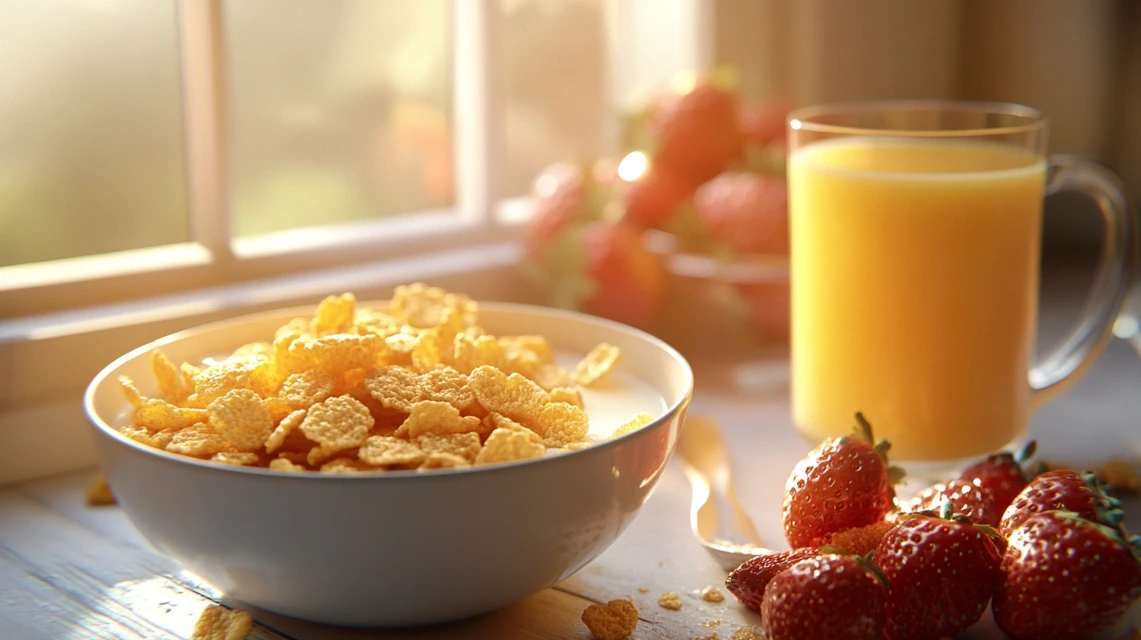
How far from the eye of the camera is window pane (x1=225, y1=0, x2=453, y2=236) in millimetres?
1222

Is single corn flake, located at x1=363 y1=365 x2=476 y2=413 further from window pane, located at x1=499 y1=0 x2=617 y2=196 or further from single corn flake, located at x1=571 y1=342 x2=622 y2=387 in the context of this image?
window pane, located at x1=499 y1=0 x2=617 y2=196

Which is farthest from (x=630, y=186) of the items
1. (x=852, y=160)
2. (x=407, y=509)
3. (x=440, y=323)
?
(x=407, y=509)

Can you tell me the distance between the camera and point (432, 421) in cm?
67

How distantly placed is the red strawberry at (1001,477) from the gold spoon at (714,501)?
15 cm

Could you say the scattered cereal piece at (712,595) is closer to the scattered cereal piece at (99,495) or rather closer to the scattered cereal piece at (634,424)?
the scattered cereal piece at (634,424)

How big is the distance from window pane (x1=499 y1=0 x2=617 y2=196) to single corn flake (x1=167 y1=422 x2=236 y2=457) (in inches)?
29.7

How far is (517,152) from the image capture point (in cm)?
145

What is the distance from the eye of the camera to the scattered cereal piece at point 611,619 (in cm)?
70

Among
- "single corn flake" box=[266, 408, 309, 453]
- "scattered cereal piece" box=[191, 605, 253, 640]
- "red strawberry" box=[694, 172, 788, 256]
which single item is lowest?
"scattered cereal piece" box=[191, 605, 253, 640]

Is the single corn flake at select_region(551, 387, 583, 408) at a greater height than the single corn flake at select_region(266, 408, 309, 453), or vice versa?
the single corn flake at select_region(266, 408, 309, 453)

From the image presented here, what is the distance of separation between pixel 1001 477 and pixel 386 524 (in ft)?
1.45

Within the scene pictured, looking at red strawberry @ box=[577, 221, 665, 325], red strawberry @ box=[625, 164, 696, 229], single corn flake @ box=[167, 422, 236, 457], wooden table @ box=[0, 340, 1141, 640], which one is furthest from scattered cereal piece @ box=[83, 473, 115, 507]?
red strawberry @ box=[625, 164, 696, 229]

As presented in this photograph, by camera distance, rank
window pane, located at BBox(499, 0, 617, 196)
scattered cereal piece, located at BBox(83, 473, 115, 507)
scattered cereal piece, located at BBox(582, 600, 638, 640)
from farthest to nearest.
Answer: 1. window pane, located at BBox(499, 0, 617, 196)
2. scattered cereal piece, located at BBox(83, 473, 115, 507)
3. scattered cereal piece, located at BBox(582, 600, 638, 640)

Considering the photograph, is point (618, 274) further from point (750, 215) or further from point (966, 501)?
point (966, 501)
